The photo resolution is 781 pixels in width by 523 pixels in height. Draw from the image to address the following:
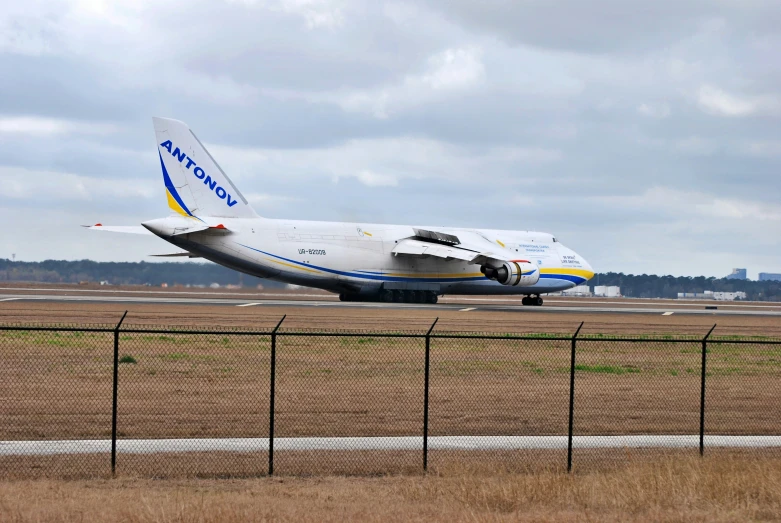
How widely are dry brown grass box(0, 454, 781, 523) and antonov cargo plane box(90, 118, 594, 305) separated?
36641mm

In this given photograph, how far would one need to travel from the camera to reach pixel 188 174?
51.3 m

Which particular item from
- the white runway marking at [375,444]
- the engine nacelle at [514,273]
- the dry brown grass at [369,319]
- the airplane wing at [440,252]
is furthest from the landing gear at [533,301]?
the white runway marking at [375,444]

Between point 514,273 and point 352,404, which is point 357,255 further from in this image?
point 352,404

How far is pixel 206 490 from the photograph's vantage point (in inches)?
506

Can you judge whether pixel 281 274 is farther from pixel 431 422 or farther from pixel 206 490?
pixel 206 490

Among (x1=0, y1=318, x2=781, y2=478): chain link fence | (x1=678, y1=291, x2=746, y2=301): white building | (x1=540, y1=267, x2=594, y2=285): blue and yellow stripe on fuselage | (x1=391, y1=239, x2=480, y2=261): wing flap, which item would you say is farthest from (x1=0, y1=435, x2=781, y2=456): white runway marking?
(x1=678, y1=291, x2=746, y2=301): white building

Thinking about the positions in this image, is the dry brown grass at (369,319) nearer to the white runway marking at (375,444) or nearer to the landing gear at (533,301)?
the landing gear at (533,301)

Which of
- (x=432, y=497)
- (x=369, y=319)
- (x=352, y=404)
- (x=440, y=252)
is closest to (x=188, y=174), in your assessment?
(x=440, y=252)

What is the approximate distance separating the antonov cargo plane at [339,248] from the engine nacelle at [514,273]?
0.19 feet

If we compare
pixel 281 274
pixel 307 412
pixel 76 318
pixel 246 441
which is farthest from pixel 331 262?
pixel 246 441

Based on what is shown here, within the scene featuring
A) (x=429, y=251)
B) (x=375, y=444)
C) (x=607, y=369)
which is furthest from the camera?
(x=429, y=251)

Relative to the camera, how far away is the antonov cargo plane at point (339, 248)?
50969 mm

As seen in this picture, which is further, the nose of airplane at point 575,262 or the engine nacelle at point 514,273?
the nose of airplane at point 575,262

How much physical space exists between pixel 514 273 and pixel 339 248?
1047 cm
